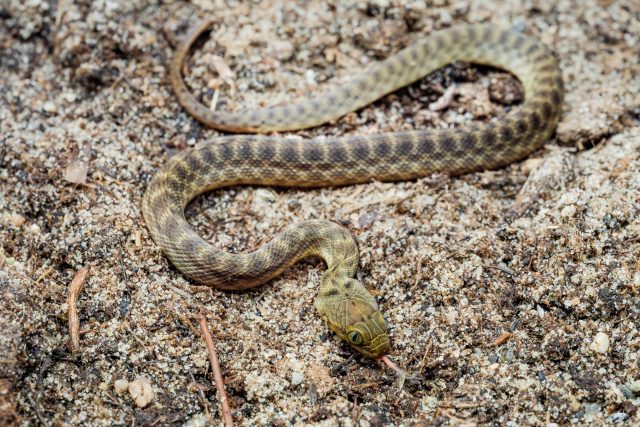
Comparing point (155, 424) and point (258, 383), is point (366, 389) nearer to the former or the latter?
point (258, 383)

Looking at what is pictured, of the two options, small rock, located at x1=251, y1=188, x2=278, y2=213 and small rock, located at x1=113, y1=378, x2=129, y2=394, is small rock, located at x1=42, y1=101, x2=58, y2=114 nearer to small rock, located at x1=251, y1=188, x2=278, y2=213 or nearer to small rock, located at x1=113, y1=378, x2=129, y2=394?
small rock, located at x1=251, y1=188, x2=278, y2=213

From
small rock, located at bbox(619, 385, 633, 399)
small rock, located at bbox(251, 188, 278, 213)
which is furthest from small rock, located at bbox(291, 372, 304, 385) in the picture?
small rock, located at bbox(619, 385, 633, 399)

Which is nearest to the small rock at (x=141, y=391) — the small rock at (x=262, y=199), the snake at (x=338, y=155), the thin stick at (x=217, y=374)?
the thin stick at (x=217, y=374)

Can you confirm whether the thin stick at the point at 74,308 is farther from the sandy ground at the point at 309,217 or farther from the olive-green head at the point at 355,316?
the olive-green head at the point at 355,316

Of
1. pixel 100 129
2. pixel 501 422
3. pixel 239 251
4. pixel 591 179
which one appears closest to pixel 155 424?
pixel 239 251

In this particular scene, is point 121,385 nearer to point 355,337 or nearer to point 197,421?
point 197,421

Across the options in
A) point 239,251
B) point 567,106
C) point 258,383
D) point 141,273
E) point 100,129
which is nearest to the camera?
point 258,383
